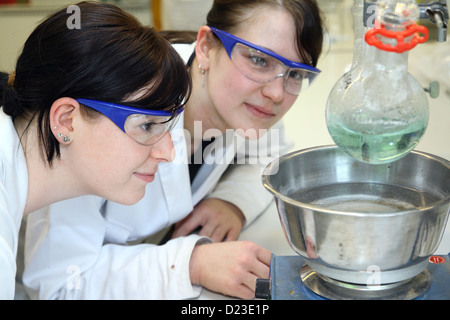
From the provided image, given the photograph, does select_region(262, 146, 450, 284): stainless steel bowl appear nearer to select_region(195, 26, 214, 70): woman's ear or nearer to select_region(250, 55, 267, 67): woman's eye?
select_region(250, 55, 267, 67): woman's eye

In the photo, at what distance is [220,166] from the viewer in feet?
5.03

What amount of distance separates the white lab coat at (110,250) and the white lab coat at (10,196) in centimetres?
20

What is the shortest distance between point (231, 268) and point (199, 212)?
1.15ft

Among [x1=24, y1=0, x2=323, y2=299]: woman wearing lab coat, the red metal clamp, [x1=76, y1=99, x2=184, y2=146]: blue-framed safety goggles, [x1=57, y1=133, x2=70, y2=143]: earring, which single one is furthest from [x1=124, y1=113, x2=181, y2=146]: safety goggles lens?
the red metal clamp

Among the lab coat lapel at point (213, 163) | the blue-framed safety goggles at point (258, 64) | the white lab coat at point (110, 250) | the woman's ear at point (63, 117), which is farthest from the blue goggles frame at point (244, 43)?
the woman's ear at point (63, 117)

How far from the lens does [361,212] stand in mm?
728

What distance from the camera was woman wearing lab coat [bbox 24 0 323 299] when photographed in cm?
118

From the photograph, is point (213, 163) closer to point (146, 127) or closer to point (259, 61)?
point (259, 61)

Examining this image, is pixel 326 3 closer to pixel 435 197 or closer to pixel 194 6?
pixel 194 6

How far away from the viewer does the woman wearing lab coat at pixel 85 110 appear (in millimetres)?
932

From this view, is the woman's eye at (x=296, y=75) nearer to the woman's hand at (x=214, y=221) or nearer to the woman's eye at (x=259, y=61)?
the woman's eye at (x=259, y=61)

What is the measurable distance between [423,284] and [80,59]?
66 cm

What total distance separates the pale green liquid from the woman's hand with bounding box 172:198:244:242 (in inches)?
25.4
